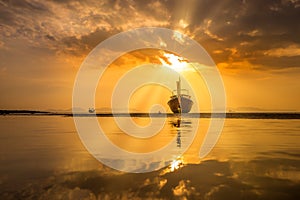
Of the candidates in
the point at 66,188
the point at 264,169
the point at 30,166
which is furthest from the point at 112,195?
the point at 264,169

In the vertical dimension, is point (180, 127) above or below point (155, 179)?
above

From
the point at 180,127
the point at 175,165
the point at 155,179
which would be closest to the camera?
the point at 155,179

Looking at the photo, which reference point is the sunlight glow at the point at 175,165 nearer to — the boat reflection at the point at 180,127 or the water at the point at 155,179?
the water at the point at 155,179

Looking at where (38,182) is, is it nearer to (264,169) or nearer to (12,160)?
(12,160)

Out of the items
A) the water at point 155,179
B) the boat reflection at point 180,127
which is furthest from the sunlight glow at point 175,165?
the boat reflection at point 180,127

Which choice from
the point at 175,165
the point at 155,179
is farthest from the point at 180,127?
the point at 155,179

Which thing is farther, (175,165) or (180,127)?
(180,127)

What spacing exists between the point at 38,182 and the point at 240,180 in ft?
26.0

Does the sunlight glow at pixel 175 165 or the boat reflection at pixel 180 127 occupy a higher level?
the boat reflection at pixel 180 127

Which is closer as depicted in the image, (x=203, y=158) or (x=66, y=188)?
(x=66, y=188)

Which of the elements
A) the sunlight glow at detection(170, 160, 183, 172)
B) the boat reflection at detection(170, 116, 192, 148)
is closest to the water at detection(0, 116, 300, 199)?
the sunlight glow at detection(170, 160, 183, 172)

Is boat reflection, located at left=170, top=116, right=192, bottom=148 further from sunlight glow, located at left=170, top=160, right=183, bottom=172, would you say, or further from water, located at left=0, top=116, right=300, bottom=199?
water, located at left=0, top=116, right=300, bottom=199

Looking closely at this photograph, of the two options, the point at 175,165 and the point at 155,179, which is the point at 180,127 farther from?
the point at 155,179

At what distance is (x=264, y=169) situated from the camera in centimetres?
1330
